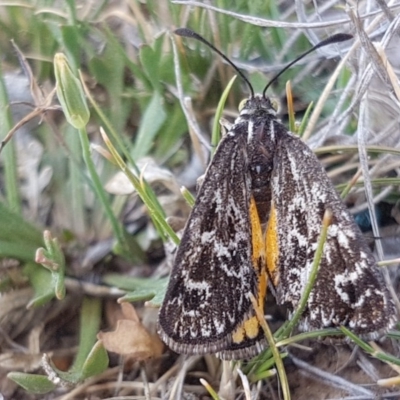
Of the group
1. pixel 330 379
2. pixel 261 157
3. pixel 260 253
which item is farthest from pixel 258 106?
pixel 330 379

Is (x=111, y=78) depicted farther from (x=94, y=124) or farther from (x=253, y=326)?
(x=253, y=326)

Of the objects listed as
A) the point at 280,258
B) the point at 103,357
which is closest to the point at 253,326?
the point at 280,258

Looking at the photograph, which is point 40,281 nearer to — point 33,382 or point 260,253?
point 33,382

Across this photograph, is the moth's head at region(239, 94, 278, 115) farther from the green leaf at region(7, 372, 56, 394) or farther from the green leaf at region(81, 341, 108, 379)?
the green leaf at region(7, 372, 56, 394)

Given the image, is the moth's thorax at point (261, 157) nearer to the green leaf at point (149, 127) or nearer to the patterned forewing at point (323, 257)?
the patterned forewing at point (323, 257)

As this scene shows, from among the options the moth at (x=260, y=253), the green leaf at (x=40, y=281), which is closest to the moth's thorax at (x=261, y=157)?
the moth at (x=260, y=253)
